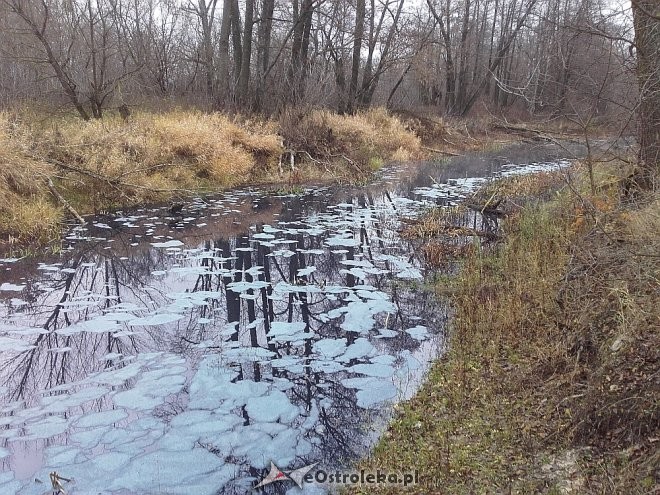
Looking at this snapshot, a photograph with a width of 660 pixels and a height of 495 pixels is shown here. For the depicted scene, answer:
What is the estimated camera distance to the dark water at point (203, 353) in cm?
377

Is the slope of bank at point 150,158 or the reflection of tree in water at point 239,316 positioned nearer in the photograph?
the reflection of tree in water at point 239,316

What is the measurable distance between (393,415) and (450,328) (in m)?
1.80

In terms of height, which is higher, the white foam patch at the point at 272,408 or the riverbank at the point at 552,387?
the riverbank at the point at 552,387

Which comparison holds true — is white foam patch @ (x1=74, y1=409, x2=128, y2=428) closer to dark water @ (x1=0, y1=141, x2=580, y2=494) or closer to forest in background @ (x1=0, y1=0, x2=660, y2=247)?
dark water @ (x1=0, y1=141, x2=580, y2=494)

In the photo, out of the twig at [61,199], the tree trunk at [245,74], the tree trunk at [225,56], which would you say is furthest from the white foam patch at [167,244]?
the tree trunk at [245,74]

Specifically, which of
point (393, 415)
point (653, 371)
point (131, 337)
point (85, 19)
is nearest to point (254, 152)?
point (85, 19)

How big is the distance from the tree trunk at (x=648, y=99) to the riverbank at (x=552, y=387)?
4.00 feet

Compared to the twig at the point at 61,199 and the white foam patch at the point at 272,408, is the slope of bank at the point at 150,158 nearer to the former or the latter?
the twig at the point at 61,199

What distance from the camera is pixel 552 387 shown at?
4.07 meters

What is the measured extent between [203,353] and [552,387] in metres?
3.08

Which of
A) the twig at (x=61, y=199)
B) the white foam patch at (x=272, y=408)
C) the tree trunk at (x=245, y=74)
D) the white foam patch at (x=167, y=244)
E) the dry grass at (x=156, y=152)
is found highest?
the tree trunk at (x=245, y=74)

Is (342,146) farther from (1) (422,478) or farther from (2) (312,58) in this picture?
(1) (422,478)

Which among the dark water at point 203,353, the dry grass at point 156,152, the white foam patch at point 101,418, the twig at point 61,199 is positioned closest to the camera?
the dark water at point 203,353

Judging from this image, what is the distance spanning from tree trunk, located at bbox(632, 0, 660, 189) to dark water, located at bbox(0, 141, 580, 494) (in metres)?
3.05
